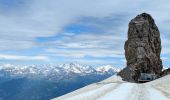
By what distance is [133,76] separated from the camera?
121 meters

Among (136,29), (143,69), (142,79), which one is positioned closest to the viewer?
(142,79)

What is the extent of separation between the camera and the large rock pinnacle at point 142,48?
127 metres

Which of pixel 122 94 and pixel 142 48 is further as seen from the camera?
pixel 142 48

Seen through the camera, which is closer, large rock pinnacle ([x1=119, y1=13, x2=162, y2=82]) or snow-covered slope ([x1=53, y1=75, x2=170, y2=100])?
snow-covered slope ([x1=53, y1=75, x2=170, y2=100])

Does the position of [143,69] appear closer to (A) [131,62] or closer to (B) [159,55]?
(A) [131,62]

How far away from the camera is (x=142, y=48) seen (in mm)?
131250

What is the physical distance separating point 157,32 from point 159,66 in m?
14.9

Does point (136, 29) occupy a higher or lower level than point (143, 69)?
higher

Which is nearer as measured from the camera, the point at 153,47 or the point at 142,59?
the point at 142,59

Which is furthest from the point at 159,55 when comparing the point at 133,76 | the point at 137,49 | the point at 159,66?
the point at 133,76

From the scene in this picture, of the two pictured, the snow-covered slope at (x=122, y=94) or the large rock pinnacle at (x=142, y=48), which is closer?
the snow-covered slope at (x=122, y=94)

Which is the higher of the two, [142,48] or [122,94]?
[142,48]

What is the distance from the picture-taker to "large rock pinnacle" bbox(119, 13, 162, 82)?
126688 mm

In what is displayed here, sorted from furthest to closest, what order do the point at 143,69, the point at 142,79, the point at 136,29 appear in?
the point at 136,29
the point at 143,69
the point at 142,79
